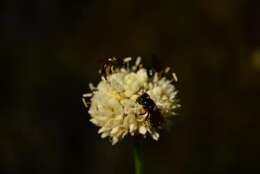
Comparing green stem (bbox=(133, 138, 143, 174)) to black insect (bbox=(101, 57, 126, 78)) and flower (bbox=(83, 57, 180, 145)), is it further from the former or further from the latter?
black insect (bbox=(101, 57, 126, 78))

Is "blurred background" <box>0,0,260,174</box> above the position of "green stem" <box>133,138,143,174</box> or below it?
above

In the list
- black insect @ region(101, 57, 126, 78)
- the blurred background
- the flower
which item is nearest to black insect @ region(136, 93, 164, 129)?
the flower

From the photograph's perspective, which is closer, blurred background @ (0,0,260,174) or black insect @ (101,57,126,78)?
black insect @ (101,57,126,78)

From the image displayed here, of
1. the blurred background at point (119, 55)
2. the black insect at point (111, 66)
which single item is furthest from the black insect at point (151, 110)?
the blurred background at point (119, 55)

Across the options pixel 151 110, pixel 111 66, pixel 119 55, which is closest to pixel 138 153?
pixel 151 110

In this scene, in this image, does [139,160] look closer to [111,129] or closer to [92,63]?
[111,129]
